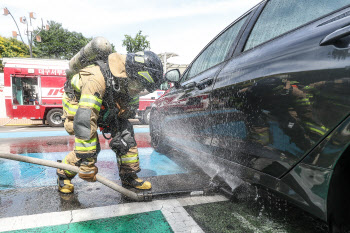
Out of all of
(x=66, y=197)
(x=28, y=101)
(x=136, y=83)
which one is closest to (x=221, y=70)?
(x=136, y=83)

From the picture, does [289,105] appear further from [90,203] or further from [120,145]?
[90,203]

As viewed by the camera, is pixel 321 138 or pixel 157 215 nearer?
pixel 321 138

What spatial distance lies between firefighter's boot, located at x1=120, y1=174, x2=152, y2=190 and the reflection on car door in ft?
1.99

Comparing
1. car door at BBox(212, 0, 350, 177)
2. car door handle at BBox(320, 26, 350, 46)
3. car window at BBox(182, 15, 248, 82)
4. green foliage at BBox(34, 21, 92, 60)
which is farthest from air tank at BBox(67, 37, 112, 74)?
green foliage at BBox(34, 21, 92, 60)

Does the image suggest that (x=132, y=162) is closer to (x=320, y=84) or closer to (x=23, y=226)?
(x=23, y=226)

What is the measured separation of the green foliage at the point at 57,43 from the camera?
81.8ft

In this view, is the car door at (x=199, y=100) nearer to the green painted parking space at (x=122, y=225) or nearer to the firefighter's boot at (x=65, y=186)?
the green painted parking space at (x=122, y=225)

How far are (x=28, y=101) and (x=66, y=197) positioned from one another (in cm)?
894

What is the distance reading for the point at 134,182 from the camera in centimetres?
238

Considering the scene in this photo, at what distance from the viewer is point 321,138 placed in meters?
1.03

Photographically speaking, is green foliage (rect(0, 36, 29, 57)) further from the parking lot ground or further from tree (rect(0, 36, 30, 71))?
the parking lot ground

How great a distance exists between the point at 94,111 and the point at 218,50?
1.42 metres

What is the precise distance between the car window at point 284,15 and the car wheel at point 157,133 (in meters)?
2.09

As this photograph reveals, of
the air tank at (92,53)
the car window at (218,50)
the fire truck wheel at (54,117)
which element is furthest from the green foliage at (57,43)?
the car window at (218,50)
